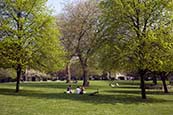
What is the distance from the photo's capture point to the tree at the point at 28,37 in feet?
120

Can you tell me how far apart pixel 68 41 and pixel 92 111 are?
133ft

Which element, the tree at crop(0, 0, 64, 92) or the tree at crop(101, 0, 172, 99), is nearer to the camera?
the tree at crop(101, 0, 172, 99)

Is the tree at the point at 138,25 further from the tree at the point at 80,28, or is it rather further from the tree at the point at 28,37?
the tree at the point at 80,28

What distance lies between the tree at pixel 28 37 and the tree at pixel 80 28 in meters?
20.0

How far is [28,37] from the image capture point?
3731 cm

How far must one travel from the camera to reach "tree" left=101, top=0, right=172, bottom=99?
30.4m

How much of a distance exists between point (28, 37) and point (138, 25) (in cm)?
1270

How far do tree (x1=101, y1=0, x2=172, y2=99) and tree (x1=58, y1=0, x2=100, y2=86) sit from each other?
2606 cm

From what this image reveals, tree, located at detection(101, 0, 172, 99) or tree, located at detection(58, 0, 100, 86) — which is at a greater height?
tree, located at detection(58, 0, 100, 86)

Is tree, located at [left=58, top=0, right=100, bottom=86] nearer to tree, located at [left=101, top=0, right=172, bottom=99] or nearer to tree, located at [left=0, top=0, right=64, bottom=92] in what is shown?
tree, located at [left=0, top=0, right=64, bottom=92]

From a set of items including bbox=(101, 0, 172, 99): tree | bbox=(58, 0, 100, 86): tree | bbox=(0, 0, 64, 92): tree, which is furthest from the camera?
bbox=(58, 0, 100, 86): tree

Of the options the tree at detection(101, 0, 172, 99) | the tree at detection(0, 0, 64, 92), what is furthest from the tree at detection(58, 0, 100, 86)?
the tree at detection(101, 0, 172, 99)

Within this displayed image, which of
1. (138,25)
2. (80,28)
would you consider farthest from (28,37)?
(80,28)

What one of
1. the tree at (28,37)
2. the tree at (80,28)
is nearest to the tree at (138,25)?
the tree at (28,37)
